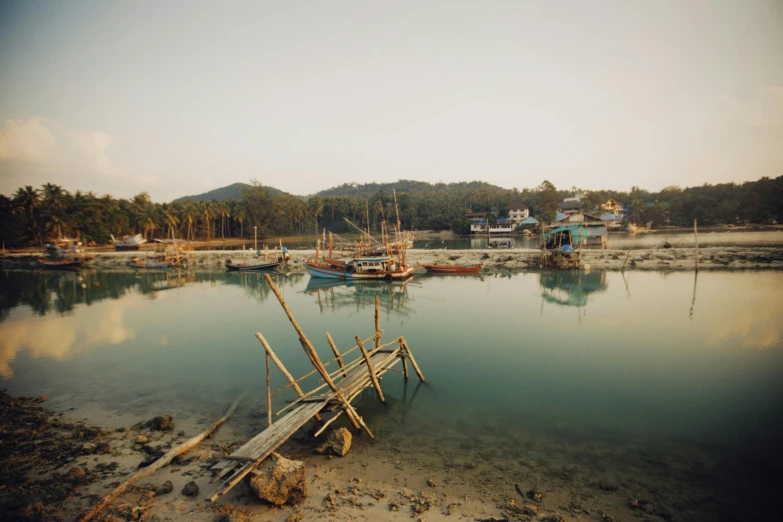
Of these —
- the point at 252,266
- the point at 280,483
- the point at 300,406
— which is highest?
the point at 252,266

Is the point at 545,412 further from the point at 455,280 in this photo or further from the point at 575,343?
the point at 455,280

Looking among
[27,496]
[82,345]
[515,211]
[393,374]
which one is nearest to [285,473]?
[27,496]

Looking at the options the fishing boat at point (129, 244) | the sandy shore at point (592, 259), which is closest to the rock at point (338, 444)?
the sandy shore at point (592, 259)

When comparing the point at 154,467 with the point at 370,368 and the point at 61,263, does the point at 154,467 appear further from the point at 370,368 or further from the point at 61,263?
the point at 61,263

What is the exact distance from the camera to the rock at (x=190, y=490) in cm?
636

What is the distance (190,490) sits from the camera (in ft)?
21.0

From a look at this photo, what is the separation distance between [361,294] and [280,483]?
840 inches

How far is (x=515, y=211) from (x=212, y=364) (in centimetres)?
8183

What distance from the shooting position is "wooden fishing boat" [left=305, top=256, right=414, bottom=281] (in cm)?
3203

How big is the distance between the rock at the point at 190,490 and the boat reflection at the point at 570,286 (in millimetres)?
20824

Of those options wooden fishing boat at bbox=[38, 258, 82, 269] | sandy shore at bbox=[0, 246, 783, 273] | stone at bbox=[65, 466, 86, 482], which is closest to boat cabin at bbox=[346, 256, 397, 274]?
sandy shore at bbox=[0, 246, 783, 273]

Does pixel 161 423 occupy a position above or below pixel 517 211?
below

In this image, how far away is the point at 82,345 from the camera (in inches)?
628

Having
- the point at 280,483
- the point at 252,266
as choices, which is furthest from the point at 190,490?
the point at 252,266
